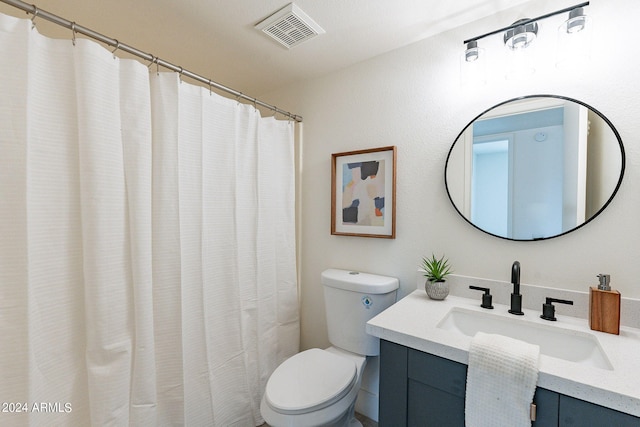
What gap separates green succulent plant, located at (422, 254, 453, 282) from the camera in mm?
1383

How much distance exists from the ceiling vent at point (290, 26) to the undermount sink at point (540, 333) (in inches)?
60.2

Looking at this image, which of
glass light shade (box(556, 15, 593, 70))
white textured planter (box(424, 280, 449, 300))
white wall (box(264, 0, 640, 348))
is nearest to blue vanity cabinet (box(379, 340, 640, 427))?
white textured planter (box(424, 280, 449, 300))

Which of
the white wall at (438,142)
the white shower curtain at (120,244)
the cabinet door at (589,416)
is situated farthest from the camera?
the white wall at (438,142)

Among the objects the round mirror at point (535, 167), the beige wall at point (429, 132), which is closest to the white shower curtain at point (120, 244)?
the beige wall at point (429, 132)

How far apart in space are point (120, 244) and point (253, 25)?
1228 mm

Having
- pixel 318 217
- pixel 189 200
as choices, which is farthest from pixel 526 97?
pixel 189 200

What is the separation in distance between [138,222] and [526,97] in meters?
1.77

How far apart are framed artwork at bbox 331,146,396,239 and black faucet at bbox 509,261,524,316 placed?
604 mm

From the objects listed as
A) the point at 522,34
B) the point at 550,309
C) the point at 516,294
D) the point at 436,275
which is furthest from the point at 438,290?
the point at 522,34

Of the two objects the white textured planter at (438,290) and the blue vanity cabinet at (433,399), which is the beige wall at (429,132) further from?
the blue vanity cabinet at (433,399)

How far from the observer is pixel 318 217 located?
197cm

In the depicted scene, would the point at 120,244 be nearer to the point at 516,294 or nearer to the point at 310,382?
the point at 310,382

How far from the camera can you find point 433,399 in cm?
95

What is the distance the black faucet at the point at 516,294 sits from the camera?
1148 mm
